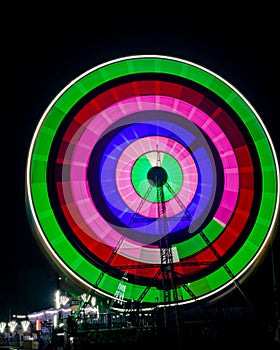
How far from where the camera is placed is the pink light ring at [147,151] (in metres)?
11.7

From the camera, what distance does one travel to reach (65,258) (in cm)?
1041

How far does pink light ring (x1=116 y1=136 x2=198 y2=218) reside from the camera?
38.3 ft

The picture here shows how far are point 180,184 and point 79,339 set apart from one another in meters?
4.87

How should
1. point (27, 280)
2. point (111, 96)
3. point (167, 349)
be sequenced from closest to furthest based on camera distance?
point (167, 349) → point (111, 96) → point (27, 280)

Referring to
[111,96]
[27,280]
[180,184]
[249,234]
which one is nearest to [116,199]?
[180,184]

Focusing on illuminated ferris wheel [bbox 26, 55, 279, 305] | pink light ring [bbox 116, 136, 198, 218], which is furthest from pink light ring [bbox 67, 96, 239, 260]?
pink light ring [bbox 116, 136, 198, 218]

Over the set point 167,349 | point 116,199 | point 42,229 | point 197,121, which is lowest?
point 167,349

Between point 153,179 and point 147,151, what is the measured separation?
919 mm

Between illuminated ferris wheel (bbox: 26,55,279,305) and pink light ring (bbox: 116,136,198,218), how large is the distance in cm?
3

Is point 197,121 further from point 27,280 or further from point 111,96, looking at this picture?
point 27,280

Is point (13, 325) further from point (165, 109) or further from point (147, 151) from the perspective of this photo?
point (165, 109)

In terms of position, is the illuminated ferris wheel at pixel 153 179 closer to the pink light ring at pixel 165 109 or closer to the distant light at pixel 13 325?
the pink light ring at pixel 165 109

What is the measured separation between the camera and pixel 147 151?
39.1 feet

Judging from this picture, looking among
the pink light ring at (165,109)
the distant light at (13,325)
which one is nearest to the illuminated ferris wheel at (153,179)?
the pink light ring at (165,109)
